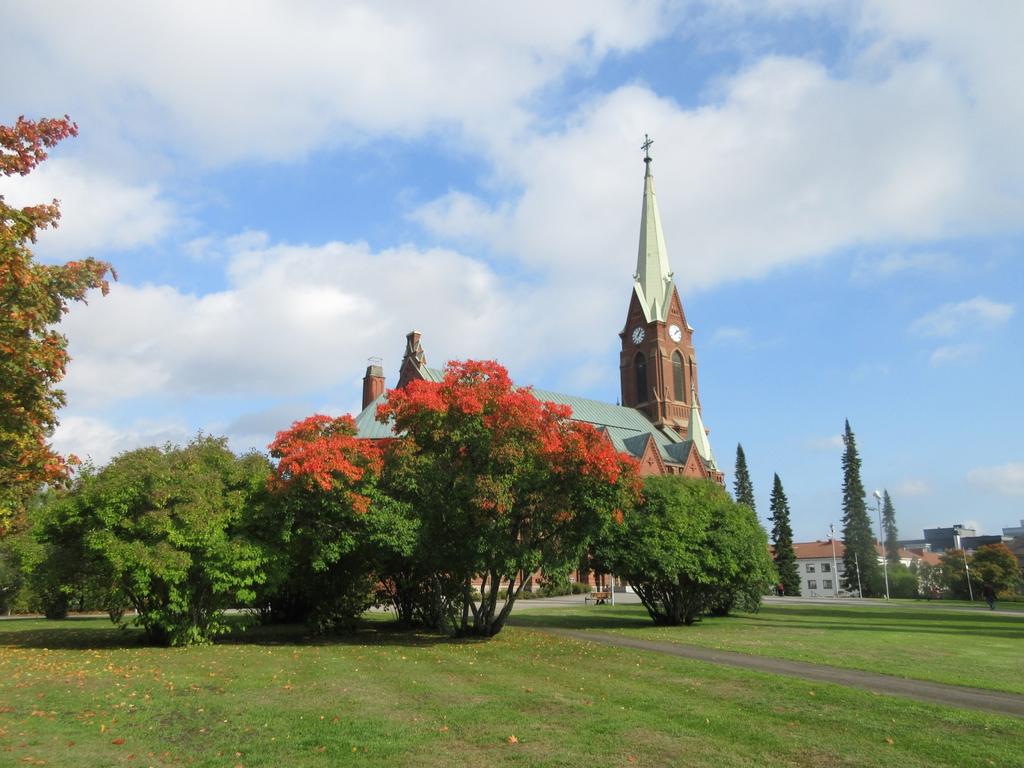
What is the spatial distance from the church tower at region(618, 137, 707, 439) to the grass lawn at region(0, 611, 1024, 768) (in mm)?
69149

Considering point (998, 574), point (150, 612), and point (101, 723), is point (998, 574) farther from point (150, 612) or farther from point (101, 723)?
point (101, 723)

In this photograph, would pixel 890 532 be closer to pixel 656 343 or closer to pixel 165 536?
pixel 656 343

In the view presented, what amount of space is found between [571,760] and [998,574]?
242 feet

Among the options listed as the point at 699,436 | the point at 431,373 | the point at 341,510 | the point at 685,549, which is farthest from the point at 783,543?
the point at 341,510

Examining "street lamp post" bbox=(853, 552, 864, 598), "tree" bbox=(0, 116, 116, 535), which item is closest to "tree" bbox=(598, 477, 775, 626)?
"tree" bbox=(0, 116, 116, 535)

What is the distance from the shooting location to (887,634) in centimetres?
2583

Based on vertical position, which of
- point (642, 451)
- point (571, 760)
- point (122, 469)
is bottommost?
point (571, 760)

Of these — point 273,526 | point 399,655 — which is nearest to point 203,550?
point 273,526

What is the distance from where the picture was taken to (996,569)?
6719cm

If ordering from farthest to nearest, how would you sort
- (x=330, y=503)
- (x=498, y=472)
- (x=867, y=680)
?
(x=498, y=472) < (x=330, y=503) < (x=867, y=680)

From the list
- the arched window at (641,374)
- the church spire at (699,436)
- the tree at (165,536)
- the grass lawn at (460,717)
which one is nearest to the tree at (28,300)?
the grass lawn at (460,717)

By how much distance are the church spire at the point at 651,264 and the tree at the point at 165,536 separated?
226ft

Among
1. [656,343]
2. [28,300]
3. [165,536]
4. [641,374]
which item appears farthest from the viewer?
[641,374]

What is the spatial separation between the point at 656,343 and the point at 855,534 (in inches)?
1384
